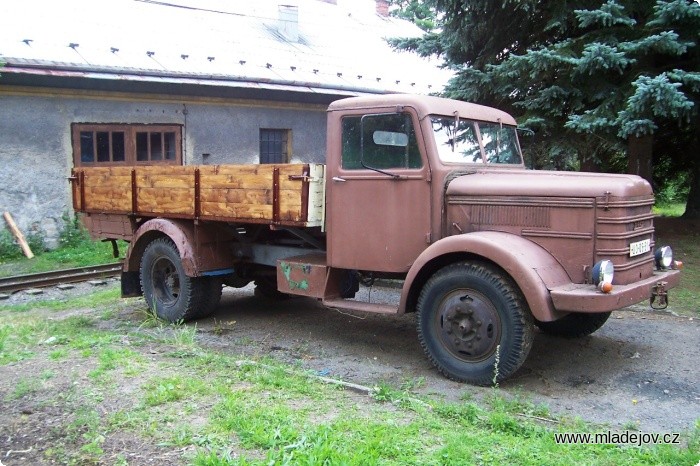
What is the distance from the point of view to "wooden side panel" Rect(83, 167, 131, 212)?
317 inches

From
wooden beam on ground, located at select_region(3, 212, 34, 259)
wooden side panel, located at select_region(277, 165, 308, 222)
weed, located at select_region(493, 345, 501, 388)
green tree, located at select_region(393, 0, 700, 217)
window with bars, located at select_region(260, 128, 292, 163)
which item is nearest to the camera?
weed, located at select_region(493, 345, 501, 388)

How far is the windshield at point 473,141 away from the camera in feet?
19.9

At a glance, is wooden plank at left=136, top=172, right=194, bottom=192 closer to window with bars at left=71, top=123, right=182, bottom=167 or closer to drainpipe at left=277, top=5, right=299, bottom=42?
window with bars at left=71, top=123, right=182, bottom=167

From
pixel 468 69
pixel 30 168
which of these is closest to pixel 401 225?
pixel 468 69

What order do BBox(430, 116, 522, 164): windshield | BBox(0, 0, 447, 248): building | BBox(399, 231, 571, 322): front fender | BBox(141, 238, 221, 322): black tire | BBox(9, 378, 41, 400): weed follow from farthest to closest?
1. BBox(0, 0, 447, 248): building
2. BBox(141, 238, 221, 322): black tire
3. BBox(430, 116, 522, 164): windshield
4. BBox(399, 231, 571, 322): front fender
5. BBox(9, 378, 41, 400): weed

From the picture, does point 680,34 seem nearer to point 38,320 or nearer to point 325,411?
point 325,411

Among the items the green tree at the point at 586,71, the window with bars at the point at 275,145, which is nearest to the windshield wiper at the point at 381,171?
the green tree at the point at 586,71

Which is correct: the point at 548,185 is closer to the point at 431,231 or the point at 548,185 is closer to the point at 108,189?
the point at 431,231

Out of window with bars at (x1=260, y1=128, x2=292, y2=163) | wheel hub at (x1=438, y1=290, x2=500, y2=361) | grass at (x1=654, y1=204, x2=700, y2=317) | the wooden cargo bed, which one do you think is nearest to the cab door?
the wooden cargo bed

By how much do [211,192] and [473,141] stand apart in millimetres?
2781

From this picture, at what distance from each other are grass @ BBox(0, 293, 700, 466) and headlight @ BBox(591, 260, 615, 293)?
1.04m

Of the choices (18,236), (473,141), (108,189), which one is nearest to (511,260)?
(473,141)

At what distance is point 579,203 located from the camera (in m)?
5.25

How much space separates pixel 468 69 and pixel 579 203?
5.13m
